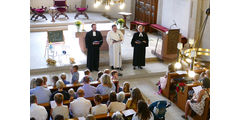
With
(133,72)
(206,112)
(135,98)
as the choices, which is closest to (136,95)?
(135,98)

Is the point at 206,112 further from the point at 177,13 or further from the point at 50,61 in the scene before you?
the point at 177,13

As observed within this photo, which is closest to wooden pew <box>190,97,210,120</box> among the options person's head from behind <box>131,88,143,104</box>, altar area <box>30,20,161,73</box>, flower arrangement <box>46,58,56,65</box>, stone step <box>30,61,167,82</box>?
person's head from behind <box>131,88,143,104</box>

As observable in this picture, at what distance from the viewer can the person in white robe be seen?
893 cm

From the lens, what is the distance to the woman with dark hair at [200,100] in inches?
232

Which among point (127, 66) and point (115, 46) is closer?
point (115, 46)

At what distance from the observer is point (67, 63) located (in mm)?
9508

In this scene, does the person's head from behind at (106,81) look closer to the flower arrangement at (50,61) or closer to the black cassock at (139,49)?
the black cassock at (139,49)

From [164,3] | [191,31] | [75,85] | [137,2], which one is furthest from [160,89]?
[137,2]

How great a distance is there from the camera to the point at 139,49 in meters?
9.18

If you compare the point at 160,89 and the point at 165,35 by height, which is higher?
the point at 165,35

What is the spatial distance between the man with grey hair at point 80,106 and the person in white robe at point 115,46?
3963 mm

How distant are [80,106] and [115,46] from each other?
4.15 meters

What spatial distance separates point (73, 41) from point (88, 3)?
5.56 m
